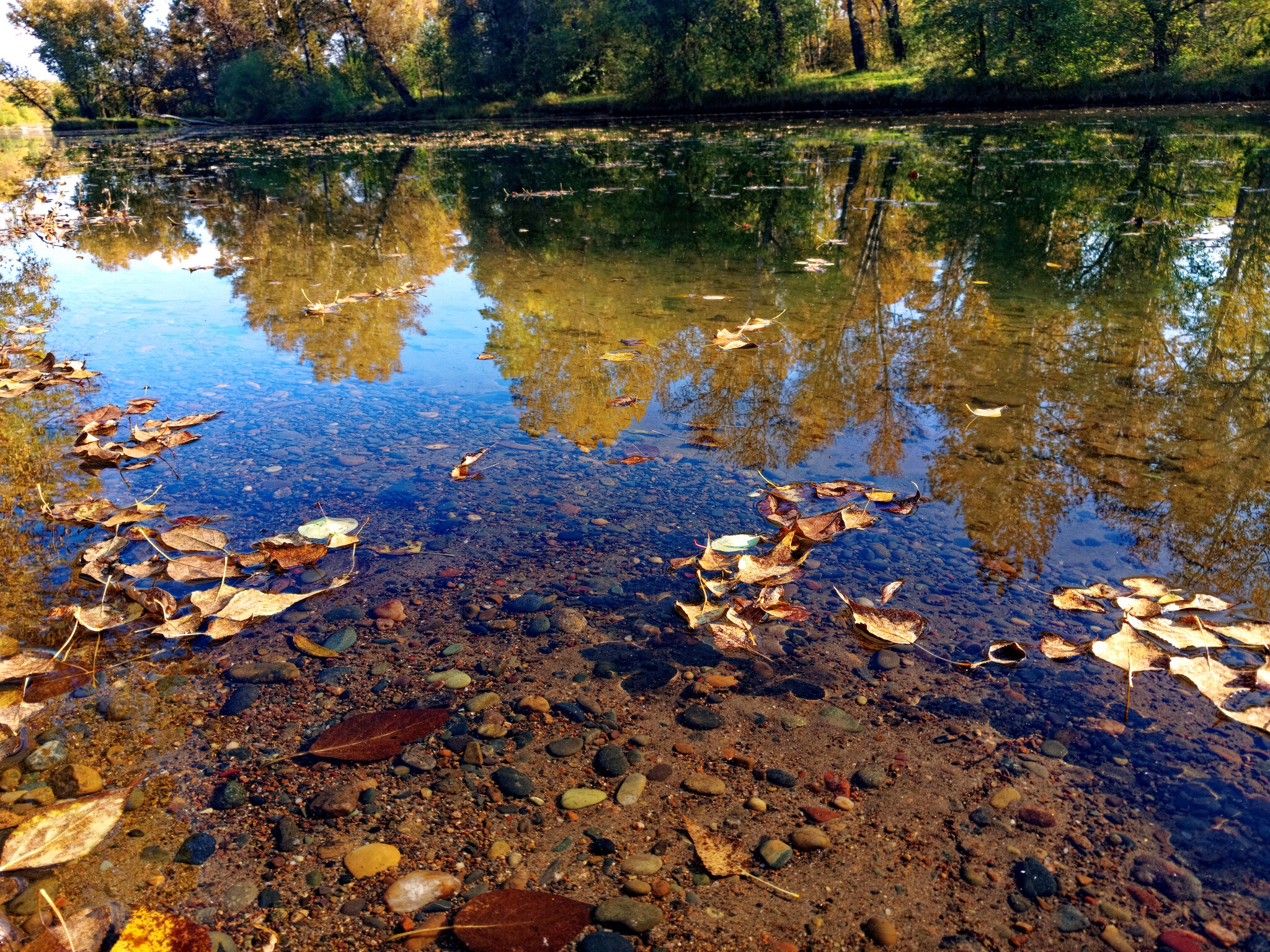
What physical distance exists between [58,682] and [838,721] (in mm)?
1972

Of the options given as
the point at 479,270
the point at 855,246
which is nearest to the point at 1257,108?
the point at 855,246

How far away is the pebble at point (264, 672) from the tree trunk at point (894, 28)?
136ft

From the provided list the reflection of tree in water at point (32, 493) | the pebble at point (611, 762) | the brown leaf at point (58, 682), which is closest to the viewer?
the pebble at point (611, 762)

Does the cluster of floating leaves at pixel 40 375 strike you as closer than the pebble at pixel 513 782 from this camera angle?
No

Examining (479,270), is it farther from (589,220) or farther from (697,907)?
(697,907)

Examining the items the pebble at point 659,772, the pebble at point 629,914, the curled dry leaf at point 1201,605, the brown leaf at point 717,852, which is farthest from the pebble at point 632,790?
the curled dry leaf at point 1201,605

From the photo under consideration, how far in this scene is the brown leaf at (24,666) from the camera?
1.83 m

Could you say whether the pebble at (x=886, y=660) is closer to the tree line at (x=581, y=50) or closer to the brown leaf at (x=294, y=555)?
the brown leaf at (x=294, y=555)

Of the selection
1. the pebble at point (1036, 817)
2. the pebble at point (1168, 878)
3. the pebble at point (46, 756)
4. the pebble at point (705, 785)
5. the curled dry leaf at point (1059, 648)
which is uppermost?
the pebble at point (46, 756)

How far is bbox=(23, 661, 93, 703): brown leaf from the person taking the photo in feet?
5.99

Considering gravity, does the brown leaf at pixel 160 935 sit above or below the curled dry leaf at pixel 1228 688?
above

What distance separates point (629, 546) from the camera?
7.81 ft

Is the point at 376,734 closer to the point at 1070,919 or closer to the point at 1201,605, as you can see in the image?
the point at 1070,919

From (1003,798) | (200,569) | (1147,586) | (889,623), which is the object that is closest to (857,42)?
(1147,586)
